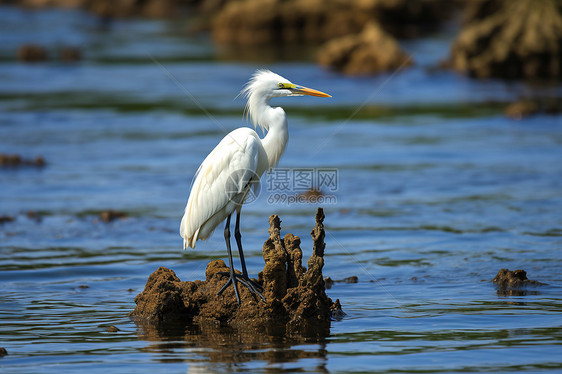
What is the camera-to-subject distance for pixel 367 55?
1016 inches

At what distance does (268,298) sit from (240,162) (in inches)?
50.9

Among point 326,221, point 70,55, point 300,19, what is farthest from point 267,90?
point 300,19

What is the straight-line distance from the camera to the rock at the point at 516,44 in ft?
77.7

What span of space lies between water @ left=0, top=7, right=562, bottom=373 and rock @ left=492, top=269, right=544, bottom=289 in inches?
7.4

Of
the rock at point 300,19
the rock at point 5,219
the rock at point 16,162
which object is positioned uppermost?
the rock at point 300,19

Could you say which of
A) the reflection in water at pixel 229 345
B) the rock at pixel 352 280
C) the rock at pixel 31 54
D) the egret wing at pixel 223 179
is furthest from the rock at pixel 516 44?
the reflection in water at pixel 229 345

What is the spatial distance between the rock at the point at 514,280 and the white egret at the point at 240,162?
2.69 metres

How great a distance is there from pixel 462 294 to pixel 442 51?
936 inches

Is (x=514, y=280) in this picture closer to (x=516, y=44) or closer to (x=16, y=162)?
(x=16, y=162)

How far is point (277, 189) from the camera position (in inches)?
535

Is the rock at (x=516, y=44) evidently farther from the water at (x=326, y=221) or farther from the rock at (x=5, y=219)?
the rock at (x=5, y=219)

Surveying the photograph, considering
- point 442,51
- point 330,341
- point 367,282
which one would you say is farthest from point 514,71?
point 330,341

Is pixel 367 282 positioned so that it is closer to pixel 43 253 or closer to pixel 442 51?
pixel 43 253
